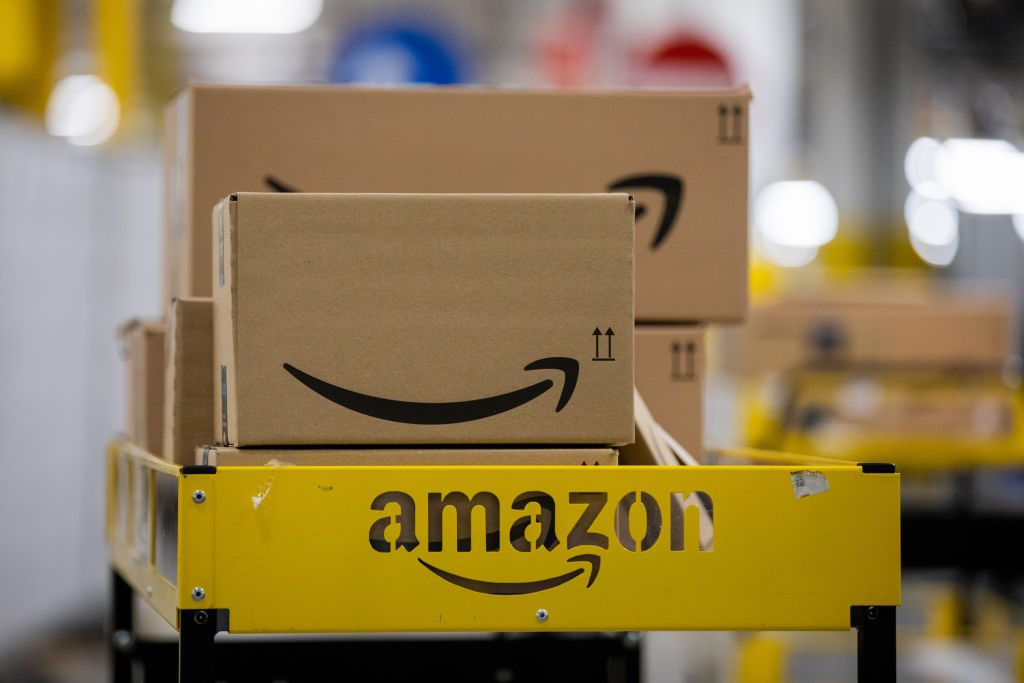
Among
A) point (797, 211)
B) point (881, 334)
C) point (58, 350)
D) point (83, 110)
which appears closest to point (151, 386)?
point (881, 334)

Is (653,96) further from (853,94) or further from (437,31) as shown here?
(853,94)

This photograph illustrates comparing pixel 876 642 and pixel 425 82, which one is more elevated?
pixel 425 82

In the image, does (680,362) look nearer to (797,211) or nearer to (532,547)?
(532,547)

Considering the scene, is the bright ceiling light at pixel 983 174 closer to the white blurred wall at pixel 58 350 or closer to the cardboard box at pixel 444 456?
the white blurred wall at pixel 58 350

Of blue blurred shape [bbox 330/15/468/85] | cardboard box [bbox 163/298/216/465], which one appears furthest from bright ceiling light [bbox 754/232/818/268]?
cardboard box [bbox 163/298/216/465]

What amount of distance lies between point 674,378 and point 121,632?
0.94 m

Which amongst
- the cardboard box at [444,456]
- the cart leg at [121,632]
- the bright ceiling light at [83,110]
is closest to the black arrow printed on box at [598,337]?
the cardboard box at [444,456]

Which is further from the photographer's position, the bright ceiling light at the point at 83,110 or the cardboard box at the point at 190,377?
the bright ceiling light at the point at 83,110

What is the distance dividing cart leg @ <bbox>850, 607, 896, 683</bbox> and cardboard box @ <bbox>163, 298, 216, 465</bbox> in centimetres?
79

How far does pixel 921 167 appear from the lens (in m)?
10.2

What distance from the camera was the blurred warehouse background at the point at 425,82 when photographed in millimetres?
5207

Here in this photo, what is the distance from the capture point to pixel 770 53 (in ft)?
29.1

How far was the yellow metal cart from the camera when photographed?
4.48 ft

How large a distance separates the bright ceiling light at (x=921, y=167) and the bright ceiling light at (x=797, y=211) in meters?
0.67
